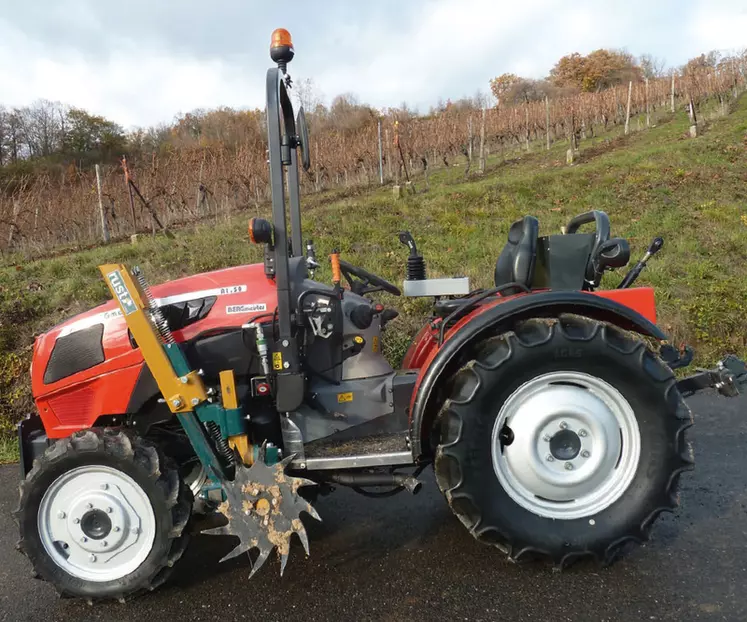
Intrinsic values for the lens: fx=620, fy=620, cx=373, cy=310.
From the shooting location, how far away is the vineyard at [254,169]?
1509cm

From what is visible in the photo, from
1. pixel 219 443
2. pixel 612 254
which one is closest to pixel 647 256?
pixel 612 254

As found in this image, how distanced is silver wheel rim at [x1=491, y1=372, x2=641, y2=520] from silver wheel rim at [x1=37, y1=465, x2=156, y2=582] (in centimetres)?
158

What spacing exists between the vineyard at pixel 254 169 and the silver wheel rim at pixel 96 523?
10.2 meters

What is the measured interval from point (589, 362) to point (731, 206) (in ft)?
31.8

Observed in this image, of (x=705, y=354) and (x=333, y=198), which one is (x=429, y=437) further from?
(x=333, y=198)

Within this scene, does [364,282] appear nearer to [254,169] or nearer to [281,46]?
[281,46]

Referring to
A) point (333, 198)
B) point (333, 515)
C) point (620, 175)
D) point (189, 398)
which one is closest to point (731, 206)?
point (620, 175)

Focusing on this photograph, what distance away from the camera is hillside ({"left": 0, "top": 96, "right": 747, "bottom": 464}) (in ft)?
22.4

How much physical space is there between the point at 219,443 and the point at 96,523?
610 millimetres

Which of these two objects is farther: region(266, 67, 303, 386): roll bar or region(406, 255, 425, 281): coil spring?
region(406, 255, 425, 281): coil spring

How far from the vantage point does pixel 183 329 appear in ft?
9.45

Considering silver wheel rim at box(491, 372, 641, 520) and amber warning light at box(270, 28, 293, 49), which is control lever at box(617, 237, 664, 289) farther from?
amber warning light at box(270, 28, 293, 49)

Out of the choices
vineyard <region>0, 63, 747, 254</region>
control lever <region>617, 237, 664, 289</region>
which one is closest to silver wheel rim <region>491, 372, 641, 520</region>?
control lever <region>617, 237, 664, 289</region>

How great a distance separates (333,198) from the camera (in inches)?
619
